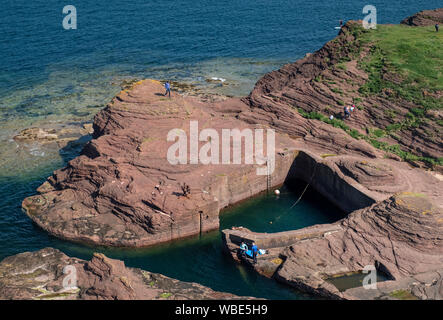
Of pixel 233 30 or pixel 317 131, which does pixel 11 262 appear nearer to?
pixel 317 131

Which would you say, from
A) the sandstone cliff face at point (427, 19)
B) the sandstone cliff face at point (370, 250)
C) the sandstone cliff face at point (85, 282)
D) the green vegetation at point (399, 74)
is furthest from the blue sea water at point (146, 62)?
the sandstone cliff face at point (427, 19)

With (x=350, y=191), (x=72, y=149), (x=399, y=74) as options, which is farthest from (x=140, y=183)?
(x=399, y=74)

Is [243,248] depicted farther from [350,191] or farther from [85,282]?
[350,191]

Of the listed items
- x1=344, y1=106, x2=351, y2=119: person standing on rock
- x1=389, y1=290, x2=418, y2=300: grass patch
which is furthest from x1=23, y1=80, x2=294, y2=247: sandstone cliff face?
x1=389, y1=290, x2=418, y2=300: grass patch

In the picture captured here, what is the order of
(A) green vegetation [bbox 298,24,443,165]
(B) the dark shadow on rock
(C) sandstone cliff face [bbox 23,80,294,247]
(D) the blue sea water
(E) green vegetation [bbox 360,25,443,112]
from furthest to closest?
1. (B) the dark shadow on rock
2. (E) green vegetation [bbox 360,25,443,112]
3. (A) green vegetation [bbox 298,24,443,165]
4. (C) sandstone cliff face [bbox 23,80,294,247]
5. (D) the blue sea water

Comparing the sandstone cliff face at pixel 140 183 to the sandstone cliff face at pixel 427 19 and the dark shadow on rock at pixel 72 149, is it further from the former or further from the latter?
the sandstone cliff face at pixel 427 19

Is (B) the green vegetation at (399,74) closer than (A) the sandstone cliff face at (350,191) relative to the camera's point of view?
No

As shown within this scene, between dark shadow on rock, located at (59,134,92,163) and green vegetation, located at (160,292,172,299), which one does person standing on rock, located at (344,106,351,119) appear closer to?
green vegetation, located at (160,292,172,299)
